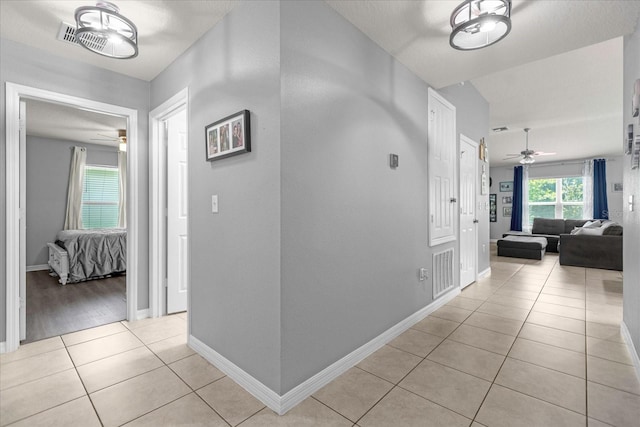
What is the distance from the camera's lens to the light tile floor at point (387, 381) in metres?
1.58

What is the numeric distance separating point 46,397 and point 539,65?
519cm

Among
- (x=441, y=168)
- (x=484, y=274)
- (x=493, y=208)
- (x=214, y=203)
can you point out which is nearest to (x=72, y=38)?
(x=214, y=203)

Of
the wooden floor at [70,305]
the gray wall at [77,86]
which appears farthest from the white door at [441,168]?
the wooden floor at [70,305]

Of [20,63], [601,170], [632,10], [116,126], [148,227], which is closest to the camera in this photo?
[632,10]

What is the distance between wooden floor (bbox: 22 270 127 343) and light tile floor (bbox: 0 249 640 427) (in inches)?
10.2

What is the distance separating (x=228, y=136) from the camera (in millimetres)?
1939

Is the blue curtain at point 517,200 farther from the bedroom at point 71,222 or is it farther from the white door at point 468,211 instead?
the bedroom at point 71,222

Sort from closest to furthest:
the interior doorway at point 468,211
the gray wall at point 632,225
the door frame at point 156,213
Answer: the gray wall at point 632,225
the door frame at point 156,213
the interior doorway at point 468,211

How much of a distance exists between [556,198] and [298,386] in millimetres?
10742

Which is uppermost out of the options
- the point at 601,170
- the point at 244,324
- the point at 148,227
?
the point at 601,170

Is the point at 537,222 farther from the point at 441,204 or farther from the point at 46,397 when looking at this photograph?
Answer: the point at 46,397

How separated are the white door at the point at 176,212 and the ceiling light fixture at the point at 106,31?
103cm

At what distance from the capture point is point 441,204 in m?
3.32

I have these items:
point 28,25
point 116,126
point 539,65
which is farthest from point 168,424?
point 116,126
